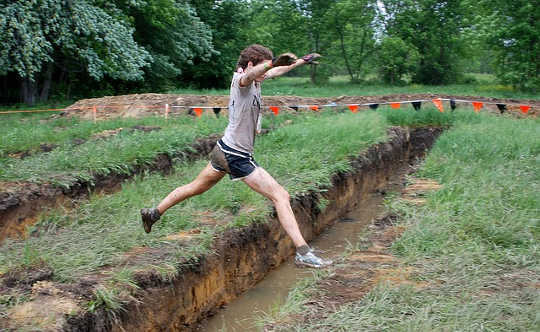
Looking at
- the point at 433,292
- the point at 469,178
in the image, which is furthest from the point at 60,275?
the point at 469,178

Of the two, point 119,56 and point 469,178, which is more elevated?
point 119,56

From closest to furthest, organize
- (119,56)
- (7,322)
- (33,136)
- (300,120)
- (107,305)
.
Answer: (7,322), (107,305), (33,136), (300,120), (119,56)

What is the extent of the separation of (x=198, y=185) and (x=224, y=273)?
1.10 meters

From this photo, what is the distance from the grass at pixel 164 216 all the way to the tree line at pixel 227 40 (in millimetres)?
7922

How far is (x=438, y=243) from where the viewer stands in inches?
189

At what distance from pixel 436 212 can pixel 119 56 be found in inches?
498

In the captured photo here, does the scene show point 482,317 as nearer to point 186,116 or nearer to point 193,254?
point 193,254

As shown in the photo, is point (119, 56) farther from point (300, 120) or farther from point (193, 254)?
point (193, 254)

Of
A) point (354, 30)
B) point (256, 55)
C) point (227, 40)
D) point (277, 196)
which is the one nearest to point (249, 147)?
point (277, 196)

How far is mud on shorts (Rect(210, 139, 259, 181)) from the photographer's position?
15.2 feet

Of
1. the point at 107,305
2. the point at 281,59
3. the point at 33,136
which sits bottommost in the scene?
the point at 107,305

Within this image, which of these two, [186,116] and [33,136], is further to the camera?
[186,116]

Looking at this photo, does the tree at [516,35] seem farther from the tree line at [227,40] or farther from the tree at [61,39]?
the tree at [61,39]

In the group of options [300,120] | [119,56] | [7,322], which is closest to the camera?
[7,322]
